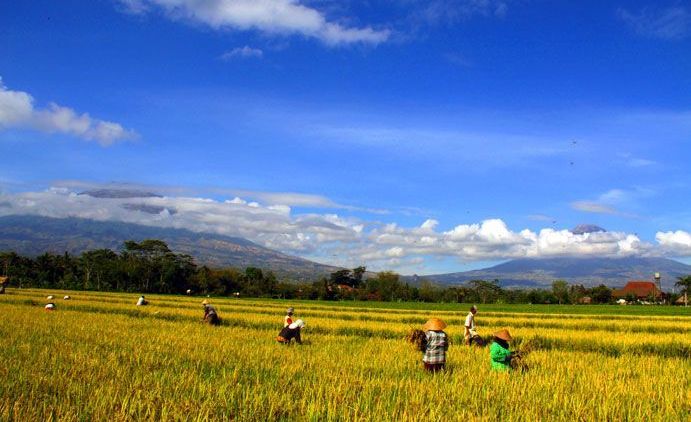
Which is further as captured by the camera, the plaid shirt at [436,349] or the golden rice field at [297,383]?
the plaid shirt at [436,349]

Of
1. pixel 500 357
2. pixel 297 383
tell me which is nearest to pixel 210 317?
pixel 500 357

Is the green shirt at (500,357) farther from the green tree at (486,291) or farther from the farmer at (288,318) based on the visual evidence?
the green tree at (486,291)

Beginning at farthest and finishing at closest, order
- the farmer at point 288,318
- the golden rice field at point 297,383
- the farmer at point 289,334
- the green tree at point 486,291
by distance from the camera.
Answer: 1. the green tree at point 486,291
2. the farmer at point 288,318
3. the farmer at point 289,334
4. the golden rice field at point 297,383

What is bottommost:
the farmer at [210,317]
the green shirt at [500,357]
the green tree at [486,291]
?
the green tree at [486,291]

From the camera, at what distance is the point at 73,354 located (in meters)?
9.30

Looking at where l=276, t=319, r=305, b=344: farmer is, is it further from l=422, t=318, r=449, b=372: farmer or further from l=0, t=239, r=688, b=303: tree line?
l=0, t=239, r=688, b=303: tree line

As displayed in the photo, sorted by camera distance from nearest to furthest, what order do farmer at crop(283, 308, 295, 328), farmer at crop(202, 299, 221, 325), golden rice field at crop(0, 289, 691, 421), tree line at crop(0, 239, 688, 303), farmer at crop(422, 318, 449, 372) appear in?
golden rice field at crop(0, 289, 691, 421) → farmer at crop(422, 318, 449, 372) → farmer at crop(283, 308, 295, 328) → farmer at crop(202, 299, 221, 325) → tree line at crop(0, 239, 688, 303)

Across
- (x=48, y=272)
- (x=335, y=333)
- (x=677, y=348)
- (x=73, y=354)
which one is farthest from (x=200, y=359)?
(x=48, y=272)

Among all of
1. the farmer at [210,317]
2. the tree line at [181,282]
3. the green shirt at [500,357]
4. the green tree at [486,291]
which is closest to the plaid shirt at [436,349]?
the green shirt at [500,357]

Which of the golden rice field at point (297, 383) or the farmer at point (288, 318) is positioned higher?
the farmer at point (288, 318)

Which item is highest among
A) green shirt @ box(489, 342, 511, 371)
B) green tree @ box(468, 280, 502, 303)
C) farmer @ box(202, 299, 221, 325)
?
green shirt @ box(489, 342, 511, 371)

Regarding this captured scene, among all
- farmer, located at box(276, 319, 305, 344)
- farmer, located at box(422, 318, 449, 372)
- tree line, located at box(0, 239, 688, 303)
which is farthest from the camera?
tree line, located at box(0, 239, 688, 303)

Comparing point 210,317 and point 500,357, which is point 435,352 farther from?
point 210,317

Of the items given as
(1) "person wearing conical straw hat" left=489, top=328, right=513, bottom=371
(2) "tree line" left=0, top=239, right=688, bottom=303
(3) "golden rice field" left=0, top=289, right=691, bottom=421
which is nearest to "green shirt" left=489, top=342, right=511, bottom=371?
(1) "person wearing conical straw hat" left=489, top=328, right=513, bottom=371
